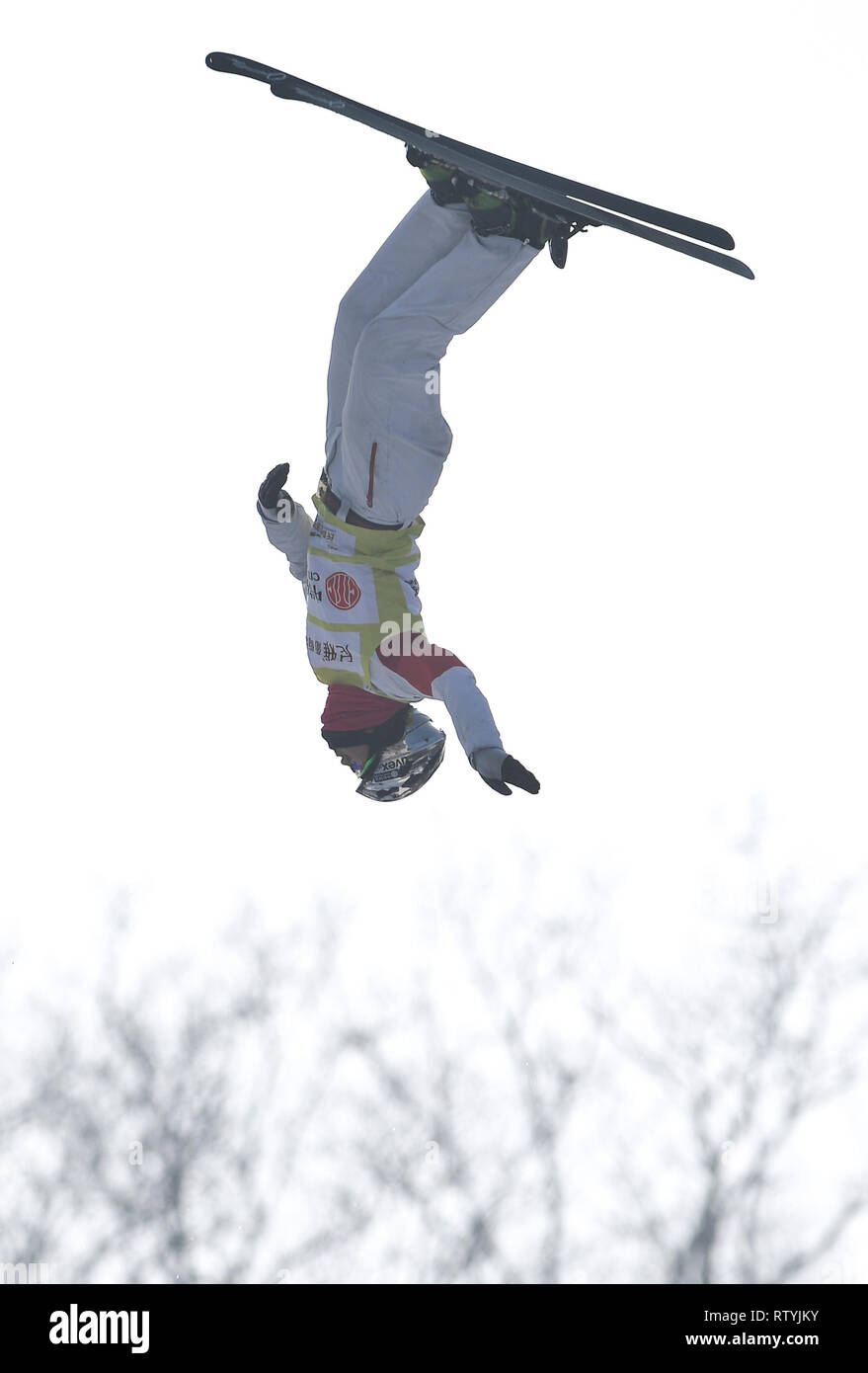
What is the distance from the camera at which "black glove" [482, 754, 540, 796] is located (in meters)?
7.00

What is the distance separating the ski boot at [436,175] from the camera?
7148mm

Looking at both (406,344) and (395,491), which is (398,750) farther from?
(406,344)

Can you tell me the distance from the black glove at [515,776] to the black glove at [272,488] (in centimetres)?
225

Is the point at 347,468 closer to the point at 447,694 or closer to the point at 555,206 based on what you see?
the point at 447,694

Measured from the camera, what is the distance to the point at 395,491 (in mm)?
8148

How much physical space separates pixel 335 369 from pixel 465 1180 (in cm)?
1445

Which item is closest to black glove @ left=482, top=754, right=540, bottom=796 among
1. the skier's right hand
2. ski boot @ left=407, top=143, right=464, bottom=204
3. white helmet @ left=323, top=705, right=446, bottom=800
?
the skier's right hand

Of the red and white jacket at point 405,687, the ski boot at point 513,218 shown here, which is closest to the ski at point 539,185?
the ski boot at point 513,218

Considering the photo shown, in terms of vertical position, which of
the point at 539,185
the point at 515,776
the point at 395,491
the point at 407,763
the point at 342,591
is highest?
the point at 539,185

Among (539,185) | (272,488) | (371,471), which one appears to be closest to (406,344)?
(371,471)

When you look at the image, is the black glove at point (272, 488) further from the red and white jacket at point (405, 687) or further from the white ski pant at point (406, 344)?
the white ski pant at point (406, 344)

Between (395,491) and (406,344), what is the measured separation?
72 cm

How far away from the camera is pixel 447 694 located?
7738 mm
